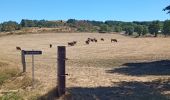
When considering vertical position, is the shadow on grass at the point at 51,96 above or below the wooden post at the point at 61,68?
below

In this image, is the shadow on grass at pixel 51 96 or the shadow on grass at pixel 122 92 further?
the shadow on grass at pixel 122 92

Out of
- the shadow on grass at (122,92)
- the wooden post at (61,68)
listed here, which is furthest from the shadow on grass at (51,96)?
the shadow on grass at (122,92)

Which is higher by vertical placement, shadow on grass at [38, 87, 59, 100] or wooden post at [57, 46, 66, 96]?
wooden post at [57, 46, 66, 96]

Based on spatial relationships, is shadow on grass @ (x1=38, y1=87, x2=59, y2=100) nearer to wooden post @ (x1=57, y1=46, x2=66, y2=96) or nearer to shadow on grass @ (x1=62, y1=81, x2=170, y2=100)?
wooden post @ (x1=57, y1=46, x2=66, y2=96)

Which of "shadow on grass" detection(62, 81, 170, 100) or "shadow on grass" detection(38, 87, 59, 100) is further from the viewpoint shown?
"shadow on grass" detection(62, 81, 170, 100)

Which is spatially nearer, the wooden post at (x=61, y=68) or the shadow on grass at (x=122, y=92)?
the wooden post at (x=61, y=68)

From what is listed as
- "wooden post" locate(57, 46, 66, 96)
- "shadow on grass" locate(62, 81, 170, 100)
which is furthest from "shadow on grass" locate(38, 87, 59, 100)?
"shadow on grass" locate(62, 81, 170, 100)

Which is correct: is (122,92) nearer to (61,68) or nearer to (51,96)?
(61,68)

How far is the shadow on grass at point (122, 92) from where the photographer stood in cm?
1665

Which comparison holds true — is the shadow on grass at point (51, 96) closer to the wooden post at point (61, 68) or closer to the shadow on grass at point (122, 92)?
the wooden post at point (61, 68)

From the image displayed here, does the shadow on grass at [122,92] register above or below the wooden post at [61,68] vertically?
below

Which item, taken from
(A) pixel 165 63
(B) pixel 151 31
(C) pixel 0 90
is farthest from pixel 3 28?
(C) pixel 0 90

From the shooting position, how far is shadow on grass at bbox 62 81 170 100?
54.6 ft

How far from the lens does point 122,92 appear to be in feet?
58.4
